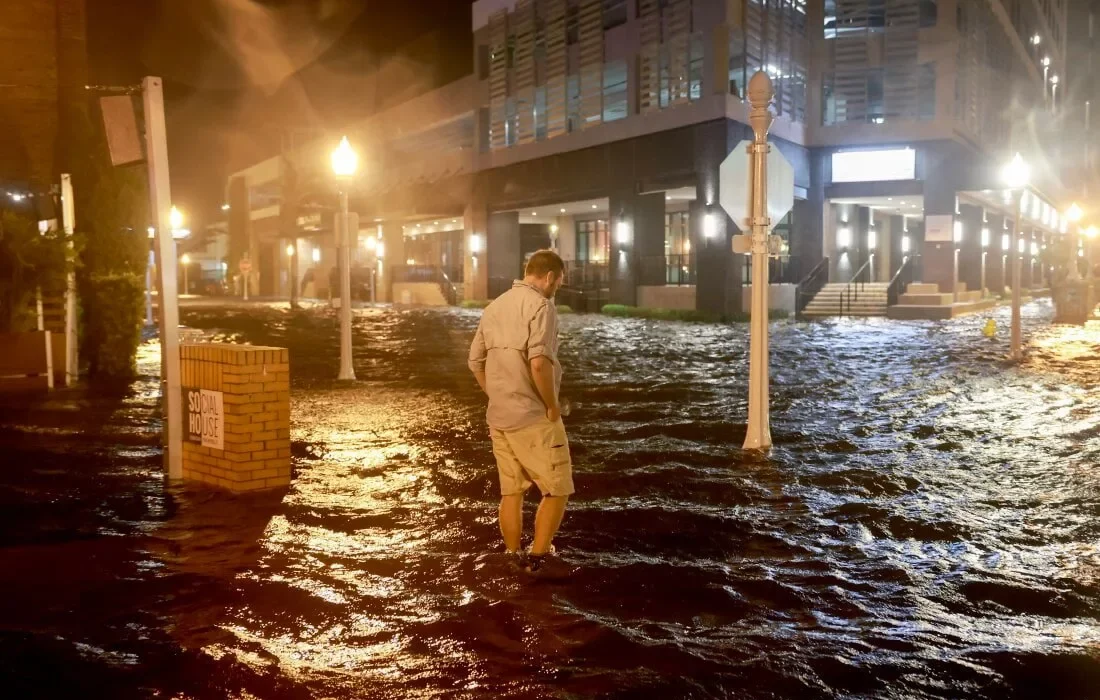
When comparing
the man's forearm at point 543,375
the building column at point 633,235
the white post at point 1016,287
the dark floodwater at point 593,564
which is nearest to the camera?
the dark floodwater at point 593,564

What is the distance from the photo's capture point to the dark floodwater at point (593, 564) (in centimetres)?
409

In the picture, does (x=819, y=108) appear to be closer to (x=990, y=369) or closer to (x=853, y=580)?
(x=990, y=369)

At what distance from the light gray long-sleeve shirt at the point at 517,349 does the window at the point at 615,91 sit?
33522 mm

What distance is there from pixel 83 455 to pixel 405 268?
4446cm

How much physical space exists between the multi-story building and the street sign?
2490 cm

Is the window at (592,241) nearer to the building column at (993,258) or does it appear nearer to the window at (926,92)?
the window at (926,92)

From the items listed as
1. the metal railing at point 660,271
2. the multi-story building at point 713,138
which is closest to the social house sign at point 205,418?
the multi-story building at point 713,138

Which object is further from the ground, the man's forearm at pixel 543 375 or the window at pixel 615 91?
the window at pixel 615 91

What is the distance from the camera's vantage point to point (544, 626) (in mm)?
4625

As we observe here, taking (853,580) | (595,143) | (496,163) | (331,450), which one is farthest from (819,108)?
(853,580)

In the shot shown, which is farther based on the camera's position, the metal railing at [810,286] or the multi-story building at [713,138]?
the metal railing at [810,286]

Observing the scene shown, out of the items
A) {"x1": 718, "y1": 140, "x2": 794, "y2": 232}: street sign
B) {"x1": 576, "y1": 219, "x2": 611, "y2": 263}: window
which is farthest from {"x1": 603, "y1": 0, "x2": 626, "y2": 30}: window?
{"x1": 718, "y1": 140, "x2": 794, "y2": 232}: street sign

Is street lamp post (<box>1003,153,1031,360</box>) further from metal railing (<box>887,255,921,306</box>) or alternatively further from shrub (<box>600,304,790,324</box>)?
metal railing (<box>887,255,921,306</box>)

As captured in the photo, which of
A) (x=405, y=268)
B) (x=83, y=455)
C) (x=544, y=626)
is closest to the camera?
(x=544, y=626)
